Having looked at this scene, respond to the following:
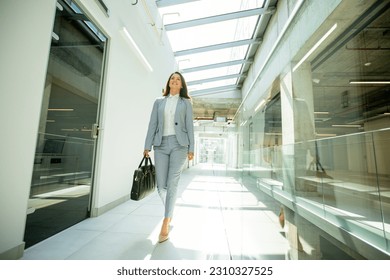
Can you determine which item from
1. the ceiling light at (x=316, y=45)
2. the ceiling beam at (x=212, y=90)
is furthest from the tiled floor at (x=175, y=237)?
the ceiling beam at (x=212, y=90)

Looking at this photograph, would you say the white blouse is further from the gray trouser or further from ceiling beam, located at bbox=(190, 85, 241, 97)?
ceiling beam, located at bbox=(190, 85, 241, 97)

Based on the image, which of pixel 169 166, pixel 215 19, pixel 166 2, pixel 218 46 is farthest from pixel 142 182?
pixel 218 46

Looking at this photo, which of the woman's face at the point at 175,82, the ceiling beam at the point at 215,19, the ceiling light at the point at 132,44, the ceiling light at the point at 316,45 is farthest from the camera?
the ceiling beam at the point at 215,19

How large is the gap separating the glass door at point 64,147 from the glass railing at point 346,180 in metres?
2.86

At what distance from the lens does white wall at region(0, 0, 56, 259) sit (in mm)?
1256

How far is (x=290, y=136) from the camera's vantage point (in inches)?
120

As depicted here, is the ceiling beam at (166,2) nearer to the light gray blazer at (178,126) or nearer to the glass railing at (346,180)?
the light gray blazer at (178,126)

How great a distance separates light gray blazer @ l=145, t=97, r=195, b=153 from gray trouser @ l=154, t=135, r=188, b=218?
0.06m

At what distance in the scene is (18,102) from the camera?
1355mm

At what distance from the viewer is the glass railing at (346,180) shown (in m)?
1.67

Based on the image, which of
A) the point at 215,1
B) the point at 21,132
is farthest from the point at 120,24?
the point at 215,1
